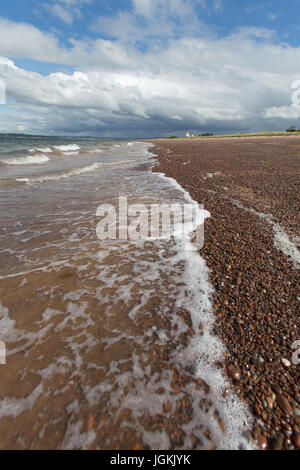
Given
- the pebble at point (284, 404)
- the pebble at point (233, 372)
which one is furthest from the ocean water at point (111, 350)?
the pebble at point (284, 404)

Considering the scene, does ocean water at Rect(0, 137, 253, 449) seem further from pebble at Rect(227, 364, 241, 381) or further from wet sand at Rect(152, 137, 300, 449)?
wet sand at Rect(152, 137, 300, 449)

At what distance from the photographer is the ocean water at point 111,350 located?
2104mm

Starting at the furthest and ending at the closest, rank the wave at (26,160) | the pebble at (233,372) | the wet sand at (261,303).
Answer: the wave at (26,160) → the pebble at (233,372) → the wet sand at (261,303)

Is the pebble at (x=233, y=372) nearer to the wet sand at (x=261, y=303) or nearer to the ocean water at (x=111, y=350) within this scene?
the wet sand at (x=261, y=303)

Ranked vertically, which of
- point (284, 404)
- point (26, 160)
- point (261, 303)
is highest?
point (26, 160)

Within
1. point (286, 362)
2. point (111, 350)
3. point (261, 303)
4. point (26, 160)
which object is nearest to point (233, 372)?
point (286, 362)

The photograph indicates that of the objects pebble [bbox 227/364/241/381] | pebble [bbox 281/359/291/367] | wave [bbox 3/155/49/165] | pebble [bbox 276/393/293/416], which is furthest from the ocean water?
wave [bbox 3/155/49/165]

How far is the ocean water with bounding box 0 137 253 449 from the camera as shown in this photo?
210 centimetres

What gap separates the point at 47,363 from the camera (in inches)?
105

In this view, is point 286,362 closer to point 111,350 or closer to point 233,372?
point 233,372

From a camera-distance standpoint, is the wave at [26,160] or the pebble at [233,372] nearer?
the pebble at [233,372]

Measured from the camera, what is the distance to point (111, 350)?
284 centimetres
